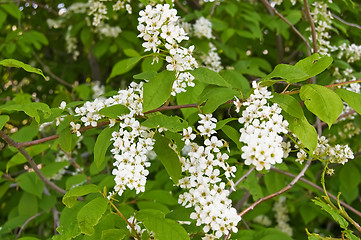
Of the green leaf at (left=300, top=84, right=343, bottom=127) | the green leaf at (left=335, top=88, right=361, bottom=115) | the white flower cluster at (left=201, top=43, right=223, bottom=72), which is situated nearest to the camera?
the green leaf at (left=300, top=84, right=343, bottom=127)

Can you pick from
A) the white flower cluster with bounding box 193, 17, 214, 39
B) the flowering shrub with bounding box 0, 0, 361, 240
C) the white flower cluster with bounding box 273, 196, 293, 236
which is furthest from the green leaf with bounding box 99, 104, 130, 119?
the white flower cluster with bounding box 273, 196, 293, 236

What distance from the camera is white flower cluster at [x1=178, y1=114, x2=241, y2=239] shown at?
52.0 inches

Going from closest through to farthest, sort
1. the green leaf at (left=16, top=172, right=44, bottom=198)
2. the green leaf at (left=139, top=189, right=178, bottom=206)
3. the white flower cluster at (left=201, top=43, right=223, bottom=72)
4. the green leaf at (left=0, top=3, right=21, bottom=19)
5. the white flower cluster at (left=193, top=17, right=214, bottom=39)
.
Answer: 1. the green leaf at (left=139, top=189, right=178, bottom=206)
2. the green leaf at (left=16, top=172, right=44, bottom=198)
3. the white flower cluster at (left=201, top=43, right=223, bottom=72)
4. the white flower cluster at (left=193, top=17, right=214, bottom=39)
5. the green leaf at (left=0, top=3, right=21, bottom=19)

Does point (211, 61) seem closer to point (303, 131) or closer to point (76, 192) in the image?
point (303, 131)

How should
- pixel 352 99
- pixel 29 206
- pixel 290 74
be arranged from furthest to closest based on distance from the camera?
pixel 29 206, pixel 352 99, pixel 290 74

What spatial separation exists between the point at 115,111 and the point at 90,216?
383mm

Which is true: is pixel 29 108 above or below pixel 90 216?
above

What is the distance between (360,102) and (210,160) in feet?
1.96

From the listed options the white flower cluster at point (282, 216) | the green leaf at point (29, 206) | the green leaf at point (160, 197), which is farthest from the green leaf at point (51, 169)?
the white flower cluster at point (282, 216)

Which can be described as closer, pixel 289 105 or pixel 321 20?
pixel 289 105

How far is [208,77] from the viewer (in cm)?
147

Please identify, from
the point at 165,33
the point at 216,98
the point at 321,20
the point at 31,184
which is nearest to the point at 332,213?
the point at 216,98

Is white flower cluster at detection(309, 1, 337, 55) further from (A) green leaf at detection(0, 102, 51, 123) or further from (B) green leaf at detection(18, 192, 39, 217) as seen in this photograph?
(B) green leaf at detection(18, 192, 39, 217)

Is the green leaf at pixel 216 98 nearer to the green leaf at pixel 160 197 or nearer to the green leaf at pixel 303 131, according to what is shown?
the green leaf at pixel 303 131
